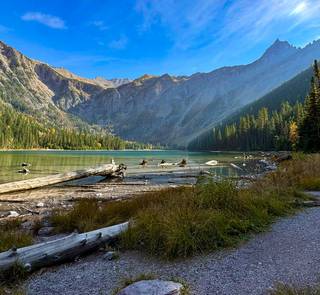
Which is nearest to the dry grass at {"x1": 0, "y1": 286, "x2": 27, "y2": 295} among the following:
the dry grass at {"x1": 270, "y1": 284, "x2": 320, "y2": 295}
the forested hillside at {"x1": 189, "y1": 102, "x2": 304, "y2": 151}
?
the dry grass at {"x1": 270, "y1": 284, "x2": 320, "y2": 295}

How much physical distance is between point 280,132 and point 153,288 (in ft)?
366

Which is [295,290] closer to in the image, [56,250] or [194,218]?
[194,218]

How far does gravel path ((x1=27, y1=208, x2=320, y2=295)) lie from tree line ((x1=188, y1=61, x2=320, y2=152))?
45.9m

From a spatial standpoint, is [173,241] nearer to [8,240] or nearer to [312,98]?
[8,240]

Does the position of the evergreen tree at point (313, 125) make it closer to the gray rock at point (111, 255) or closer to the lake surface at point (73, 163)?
the lake surface at point (73, 163)

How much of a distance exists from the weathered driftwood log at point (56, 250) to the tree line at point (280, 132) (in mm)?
47446

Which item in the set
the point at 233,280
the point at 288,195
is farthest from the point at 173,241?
the point at 288,195

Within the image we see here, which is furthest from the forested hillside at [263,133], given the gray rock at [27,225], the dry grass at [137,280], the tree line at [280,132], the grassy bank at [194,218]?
the dry grass at [137,280]

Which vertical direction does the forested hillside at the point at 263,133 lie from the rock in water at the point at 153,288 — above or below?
above

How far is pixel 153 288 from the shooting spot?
461 cm

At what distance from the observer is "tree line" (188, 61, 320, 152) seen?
Answer: 4869 cm

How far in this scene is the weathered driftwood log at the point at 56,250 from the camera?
19.9ft

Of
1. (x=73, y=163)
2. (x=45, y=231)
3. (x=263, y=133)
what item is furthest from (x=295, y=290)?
(x=263, y=133)

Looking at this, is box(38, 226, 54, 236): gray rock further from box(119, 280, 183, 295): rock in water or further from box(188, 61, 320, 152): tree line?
box(188, 61, 320, 152): tree line
